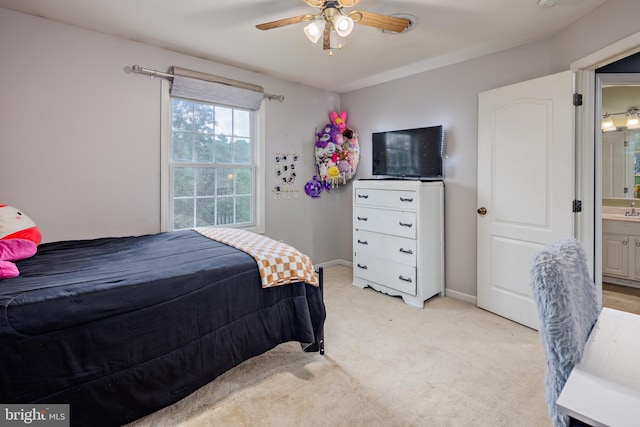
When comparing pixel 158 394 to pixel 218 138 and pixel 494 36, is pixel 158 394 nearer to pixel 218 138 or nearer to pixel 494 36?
pixel 218 138

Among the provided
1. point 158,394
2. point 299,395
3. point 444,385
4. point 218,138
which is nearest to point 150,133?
point 218,138

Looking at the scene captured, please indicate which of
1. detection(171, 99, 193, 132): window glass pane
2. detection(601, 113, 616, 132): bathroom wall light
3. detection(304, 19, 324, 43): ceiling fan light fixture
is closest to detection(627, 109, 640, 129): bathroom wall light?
detection(601, 113, 616, 132): bathroom wall light

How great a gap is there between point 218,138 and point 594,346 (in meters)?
3.35

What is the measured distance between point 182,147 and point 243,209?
3.03 feet

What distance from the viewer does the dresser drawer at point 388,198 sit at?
3.15 meters

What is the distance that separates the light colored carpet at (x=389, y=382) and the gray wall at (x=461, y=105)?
0.84 meters

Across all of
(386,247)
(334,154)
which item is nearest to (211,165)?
(334,154)

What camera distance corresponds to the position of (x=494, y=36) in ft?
8.82

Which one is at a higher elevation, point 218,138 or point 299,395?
point 218,138

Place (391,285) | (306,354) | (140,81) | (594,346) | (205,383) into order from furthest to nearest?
(391,285), (140,81), (306,354), (205,383), (594,346)

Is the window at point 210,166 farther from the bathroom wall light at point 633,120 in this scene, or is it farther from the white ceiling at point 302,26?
the bathroom wall light at point 633,120

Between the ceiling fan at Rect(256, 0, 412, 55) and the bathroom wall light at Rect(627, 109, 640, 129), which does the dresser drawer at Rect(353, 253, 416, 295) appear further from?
the bathroom wall light at Rect(627, 109, 640, 129)

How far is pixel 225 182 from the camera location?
3520 millimetres

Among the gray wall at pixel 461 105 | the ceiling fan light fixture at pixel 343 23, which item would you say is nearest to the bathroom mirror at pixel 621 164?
the gray wall at pixel 461 105
